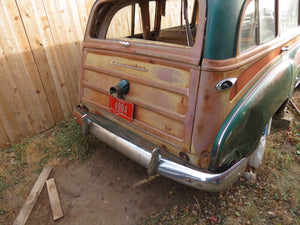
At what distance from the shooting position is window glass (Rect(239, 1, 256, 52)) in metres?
1.62

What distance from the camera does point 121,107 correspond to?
2.15 meters

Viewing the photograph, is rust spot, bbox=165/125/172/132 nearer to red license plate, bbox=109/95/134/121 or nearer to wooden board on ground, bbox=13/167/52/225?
red license plate, bbox=109/95/134/121

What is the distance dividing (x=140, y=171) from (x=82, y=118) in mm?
931

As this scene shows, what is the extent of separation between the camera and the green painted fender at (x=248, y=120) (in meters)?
1.62

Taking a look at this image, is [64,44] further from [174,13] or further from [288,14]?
[288,14]

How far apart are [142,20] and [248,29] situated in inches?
56.6

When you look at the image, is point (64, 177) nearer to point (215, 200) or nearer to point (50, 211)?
point (50, 211)

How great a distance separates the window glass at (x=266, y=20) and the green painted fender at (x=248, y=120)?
0.31 m

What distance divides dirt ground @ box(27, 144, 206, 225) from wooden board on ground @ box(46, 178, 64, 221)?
0.14 ft

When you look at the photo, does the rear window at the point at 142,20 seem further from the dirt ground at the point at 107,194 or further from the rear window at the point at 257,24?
the dirt ground at the point at 107,194

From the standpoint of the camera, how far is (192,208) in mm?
2072

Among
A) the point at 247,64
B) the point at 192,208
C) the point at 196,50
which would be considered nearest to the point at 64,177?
the point at 192,208

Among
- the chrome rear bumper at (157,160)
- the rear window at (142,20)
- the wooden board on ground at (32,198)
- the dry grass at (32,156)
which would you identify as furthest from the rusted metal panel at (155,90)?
the wooden board on ground at (32,198)

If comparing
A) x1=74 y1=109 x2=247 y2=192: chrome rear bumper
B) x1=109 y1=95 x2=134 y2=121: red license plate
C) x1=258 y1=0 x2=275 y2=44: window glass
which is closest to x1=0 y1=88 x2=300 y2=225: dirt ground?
x1=74 y1=109 x2=247 y2=192: chrome rear bumper
